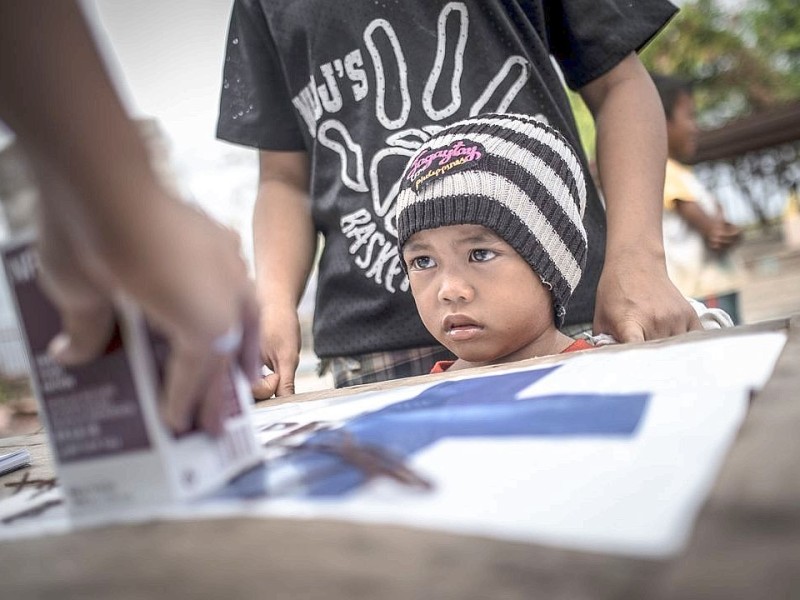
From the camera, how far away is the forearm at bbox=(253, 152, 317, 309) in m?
1.36

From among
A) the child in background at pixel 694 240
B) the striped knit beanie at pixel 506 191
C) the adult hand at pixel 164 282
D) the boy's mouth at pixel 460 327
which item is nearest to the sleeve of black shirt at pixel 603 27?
the striped knit beanie at pixel 506 191

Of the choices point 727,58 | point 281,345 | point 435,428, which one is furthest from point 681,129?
point 727,58

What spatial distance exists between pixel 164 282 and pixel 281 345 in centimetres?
93

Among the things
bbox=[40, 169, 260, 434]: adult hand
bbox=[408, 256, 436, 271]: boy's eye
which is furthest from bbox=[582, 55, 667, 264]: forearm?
bbox=[40, 169, 260, 434]: adult hand

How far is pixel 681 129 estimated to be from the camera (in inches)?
113

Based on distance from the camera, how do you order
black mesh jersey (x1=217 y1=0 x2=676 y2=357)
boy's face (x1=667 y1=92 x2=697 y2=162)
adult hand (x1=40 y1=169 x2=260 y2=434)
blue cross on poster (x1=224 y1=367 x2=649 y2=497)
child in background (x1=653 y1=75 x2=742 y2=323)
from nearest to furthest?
adult hand (x1=40 y1=169 x2=260 y2=434), blue cross on poster (x1=224 y1=367 x2=649 y2=497), black mesh jersey (x1=217 y1=0 x2=676 y2=357), child in background (x1=653 y1=75 x2=742 y2=323), boy's face (x1=667 y1=92 x2=697 y2=162)

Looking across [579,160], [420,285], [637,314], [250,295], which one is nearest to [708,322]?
[637,314]

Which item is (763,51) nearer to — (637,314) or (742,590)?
(637,314)

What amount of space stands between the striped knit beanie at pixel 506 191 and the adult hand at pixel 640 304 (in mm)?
132

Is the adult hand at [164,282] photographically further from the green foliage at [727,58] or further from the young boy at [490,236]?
the green foliage at [727,58]

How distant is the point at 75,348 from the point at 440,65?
92 centimetres

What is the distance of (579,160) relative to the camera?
1.29 meters

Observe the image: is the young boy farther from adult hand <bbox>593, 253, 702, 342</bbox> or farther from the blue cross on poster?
the blue cross on poster

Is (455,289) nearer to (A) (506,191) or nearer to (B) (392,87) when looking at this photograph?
(A) (506,191)
